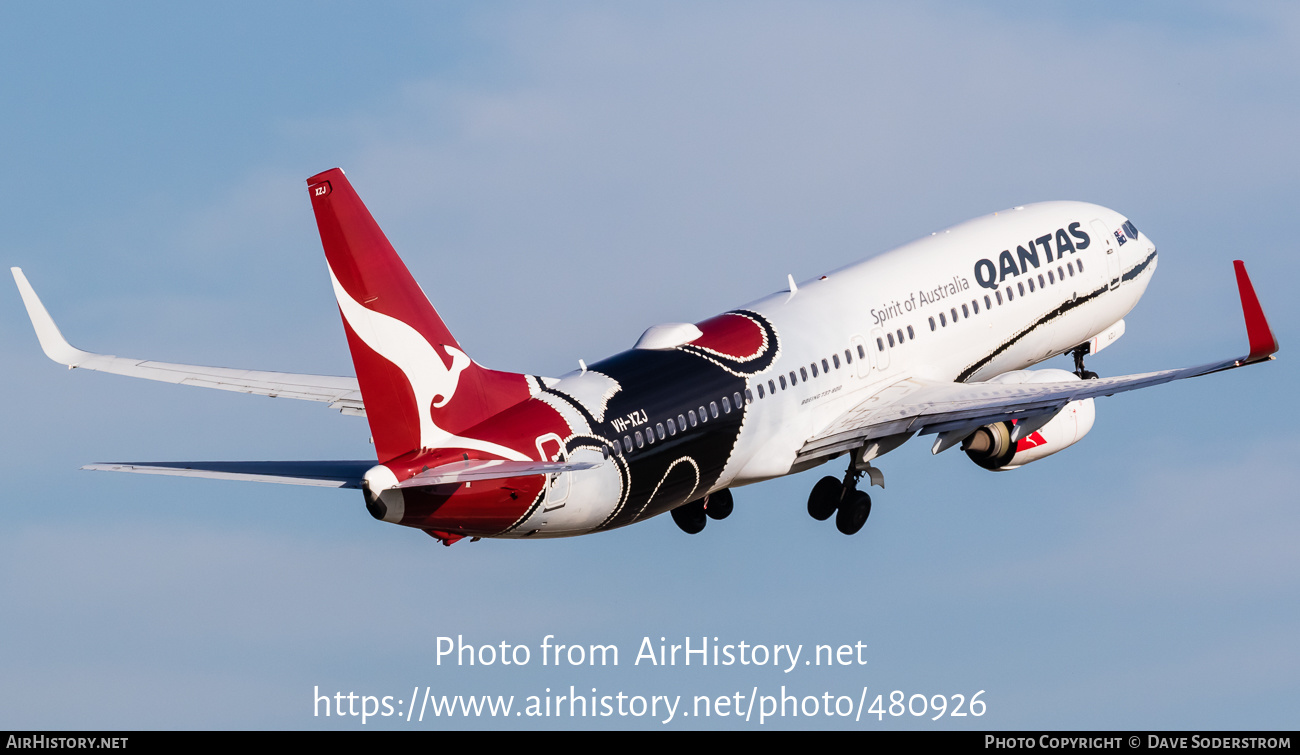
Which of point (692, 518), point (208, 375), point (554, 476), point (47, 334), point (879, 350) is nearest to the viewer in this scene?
point (554, 476)

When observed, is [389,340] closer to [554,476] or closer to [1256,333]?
[554,476]

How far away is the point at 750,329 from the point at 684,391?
11.9 ft

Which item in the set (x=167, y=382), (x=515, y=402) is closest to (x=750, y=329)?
(x=515, y=402)

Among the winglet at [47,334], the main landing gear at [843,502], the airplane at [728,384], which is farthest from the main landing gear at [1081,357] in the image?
the winglet at [47,334]

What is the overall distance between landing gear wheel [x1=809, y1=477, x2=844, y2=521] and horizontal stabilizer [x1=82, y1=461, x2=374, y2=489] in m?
14.5

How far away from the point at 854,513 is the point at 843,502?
0.41m

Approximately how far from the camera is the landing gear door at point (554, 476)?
1686 inches

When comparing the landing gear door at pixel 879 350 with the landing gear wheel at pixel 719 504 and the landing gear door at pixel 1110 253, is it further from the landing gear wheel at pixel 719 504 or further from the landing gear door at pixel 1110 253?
the landing gear door at pixel 1110 253

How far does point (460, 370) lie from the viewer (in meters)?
42.0

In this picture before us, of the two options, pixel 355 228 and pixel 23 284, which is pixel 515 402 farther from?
pixel 23 284

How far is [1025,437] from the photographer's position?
52.0 m

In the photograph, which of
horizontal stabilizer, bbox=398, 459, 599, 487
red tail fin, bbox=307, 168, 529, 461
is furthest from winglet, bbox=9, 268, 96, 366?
horizontal stabilizer, bbox=398, 459, 599, 487

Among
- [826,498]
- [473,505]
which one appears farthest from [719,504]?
[473,505]

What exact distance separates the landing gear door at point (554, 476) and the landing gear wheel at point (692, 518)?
10.1m
